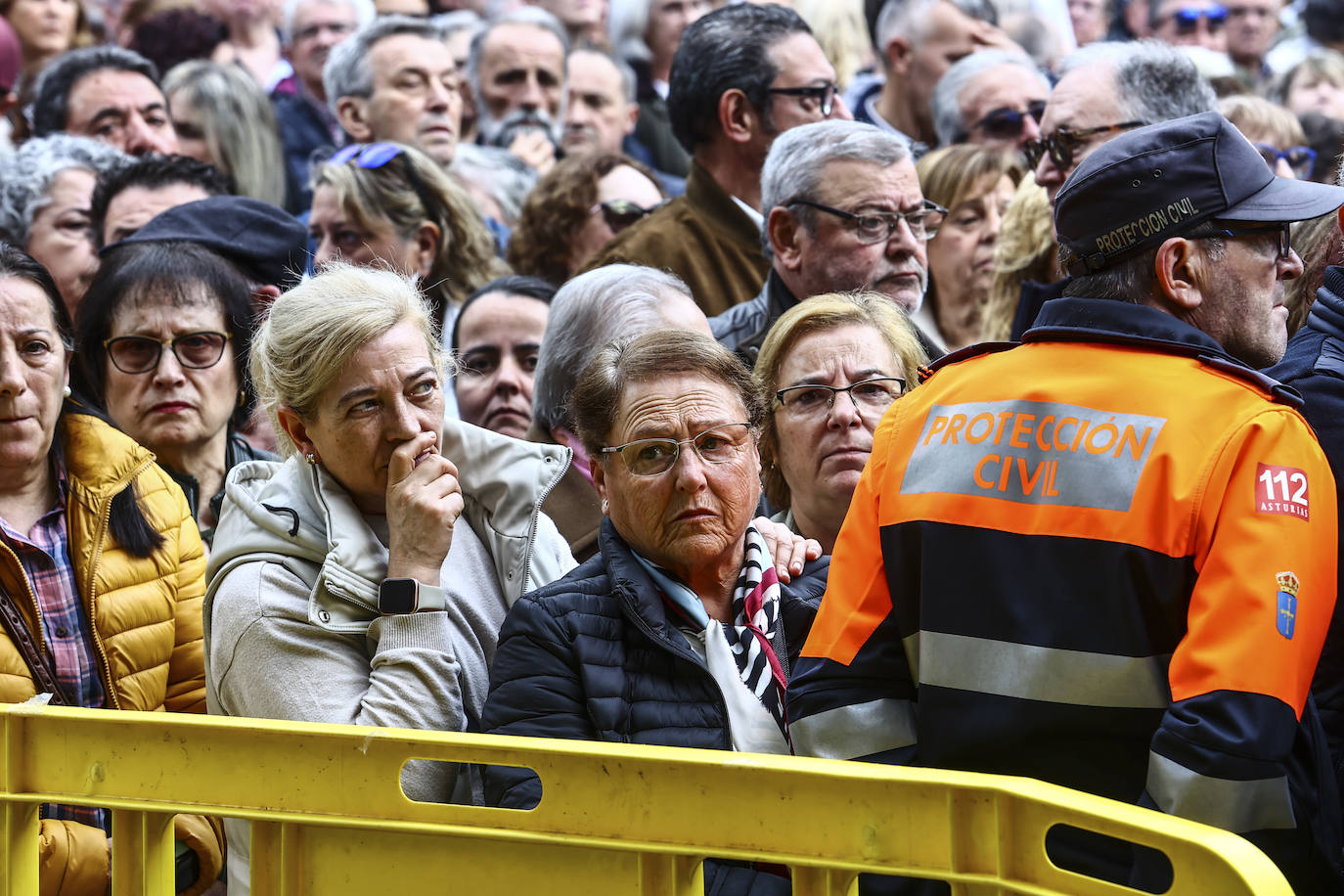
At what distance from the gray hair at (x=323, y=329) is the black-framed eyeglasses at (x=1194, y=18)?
7.33 meters

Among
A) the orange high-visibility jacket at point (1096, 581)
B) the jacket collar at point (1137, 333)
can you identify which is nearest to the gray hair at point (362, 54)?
the orange high-visibility jacket at point (1096, 581)

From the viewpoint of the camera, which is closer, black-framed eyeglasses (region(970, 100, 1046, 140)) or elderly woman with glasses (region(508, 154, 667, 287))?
elderly woman with glasses (region(508, 154, 667, 287))

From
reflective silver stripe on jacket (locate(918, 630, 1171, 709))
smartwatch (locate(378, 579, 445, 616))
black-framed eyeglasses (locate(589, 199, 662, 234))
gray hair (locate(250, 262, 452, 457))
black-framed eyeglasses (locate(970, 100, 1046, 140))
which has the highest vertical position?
black-framed eyeglasses (locate(970, 100, 1046, 140))

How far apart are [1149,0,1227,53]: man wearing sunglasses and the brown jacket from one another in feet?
16.8

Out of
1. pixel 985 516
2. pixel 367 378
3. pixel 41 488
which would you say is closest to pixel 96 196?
pixel 41 488

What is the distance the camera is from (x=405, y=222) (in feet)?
17.4

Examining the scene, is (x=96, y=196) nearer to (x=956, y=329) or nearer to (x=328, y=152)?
(x=328, y=152)

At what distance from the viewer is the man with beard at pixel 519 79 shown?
7559mm

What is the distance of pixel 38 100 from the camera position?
6.44 m

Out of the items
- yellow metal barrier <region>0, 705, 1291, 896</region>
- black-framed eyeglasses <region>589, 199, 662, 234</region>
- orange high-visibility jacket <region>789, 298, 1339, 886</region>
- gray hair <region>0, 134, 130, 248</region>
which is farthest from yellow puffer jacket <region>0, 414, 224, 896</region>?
black-framed eyeglasses <region>589, 199, 662, 234</region>

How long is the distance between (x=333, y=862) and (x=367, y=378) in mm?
1171

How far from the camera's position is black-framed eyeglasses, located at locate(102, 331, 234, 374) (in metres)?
4.04

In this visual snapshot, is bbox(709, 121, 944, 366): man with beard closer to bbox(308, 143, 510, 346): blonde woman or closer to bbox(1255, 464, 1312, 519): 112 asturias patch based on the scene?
bbox(308, 143, 510, 346): blonde woman

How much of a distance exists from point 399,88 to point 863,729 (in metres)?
4.92
